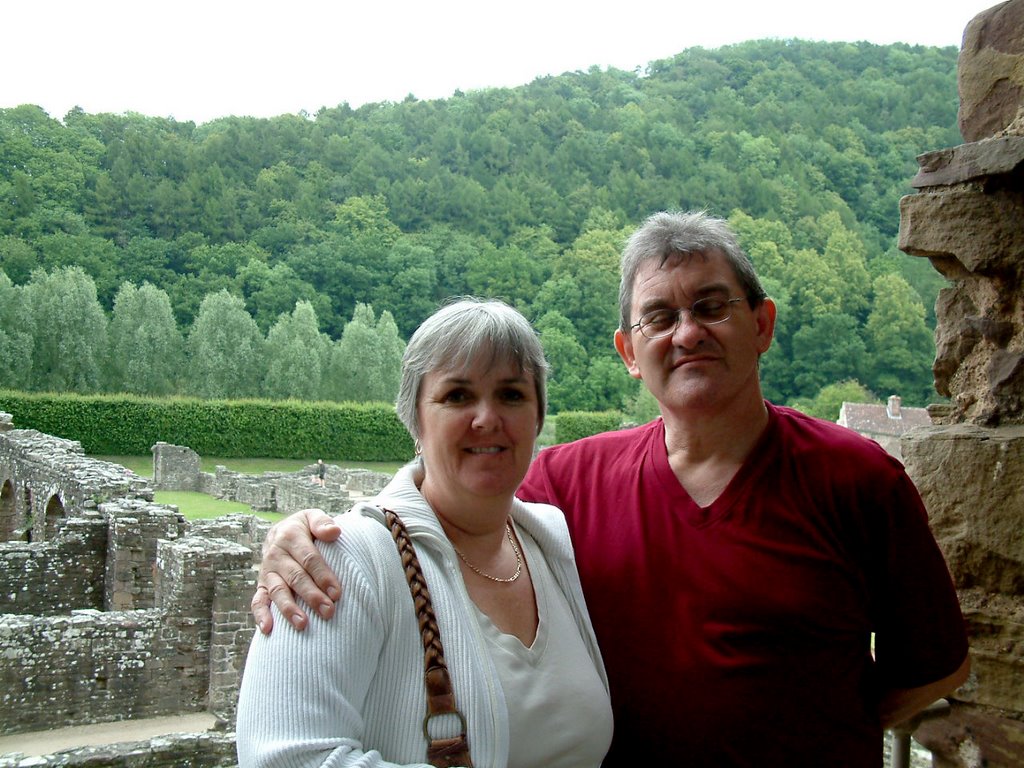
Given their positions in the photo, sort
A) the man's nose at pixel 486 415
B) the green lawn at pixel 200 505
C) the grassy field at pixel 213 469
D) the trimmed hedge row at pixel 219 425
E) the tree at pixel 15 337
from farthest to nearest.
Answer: the tree at pixel 15 337 < the trimmed hedge row at pixel 219 425 < the grassy field at pixel 213 469 < the green lawn at pixel 200 505 < the man's nose at pixel 486 415

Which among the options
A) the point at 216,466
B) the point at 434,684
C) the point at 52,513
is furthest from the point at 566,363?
the point at 434,684

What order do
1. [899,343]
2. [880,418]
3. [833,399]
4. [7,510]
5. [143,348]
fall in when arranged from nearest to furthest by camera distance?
[7,510]
[880,418]
[143,348]
[833,399]
[899,343]

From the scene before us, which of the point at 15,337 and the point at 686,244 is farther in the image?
the point at 15,337

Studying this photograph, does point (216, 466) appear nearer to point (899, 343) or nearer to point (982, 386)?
point (982, 386)

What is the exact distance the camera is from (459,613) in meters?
1.65

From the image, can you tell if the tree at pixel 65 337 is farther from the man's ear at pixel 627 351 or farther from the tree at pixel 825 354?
the man's ear at pixel 627 351

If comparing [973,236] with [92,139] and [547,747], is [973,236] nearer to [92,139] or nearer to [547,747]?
[547,747]

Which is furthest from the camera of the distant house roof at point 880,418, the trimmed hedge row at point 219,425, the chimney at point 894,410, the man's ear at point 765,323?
the chimney at point 894,410

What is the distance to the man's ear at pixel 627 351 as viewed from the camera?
2376 millimetres

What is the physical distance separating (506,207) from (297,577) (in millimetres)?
51975

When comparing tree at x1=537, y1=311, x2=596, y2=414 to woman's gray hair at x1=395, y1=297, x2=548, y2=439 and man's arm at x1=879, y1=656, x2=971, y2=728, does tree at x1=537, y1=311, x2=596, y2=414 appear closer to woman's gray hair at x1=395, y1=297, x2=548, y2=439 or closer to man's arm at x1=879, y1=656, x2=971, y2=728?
man's arm at x1=879, y1=656, x2=971, y2=728

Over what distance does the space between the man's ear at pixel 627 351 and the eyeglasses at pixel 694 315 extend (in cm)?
13

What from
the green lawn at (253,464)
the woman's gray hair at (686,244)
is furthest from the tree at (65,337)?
the woman's gray hair at (686,244)

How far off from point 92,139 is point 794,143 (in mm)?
46213
